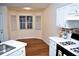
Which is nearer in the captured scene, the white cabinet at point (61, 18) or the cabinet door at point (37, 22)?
the white cabinet at point (61, 18)

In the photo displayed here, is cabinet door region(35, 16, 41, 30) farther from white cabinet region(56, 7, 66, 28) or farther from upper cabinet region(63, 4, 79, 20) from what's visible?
upper cabinet region(63, 4, 79, 20)

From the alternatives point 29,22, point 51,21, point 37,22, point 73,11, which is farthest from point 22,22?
point 73,11

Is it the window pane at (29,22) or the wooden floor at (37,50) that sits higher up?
the window pane at (29,22)

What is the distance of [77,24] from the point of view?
2516 millimetres

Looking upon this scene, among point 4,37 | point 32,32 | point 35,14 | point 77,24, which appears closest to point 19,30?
point 32,32

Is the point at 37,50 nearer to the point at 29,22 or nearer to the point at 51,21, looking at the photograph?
the point at 51,21

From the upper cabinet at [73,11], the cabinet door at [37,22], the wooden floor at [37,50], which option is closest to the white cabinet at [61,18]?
the upper cabinet at [73,11]

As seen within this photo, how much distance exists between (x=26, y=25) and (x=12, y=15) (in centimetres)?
105

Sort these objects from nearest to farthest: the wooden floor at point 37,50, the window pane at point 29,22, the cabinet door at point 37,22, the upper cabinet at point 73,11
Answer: the upper cabinet at point 73,11 < the wooden floor at point 37,50 < the window pane at point 29,22 < the cabinet door at point 37,22

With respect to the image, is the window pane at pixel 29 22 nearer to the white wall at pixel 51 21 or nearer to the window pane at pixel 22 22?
the window pane at pixel 22 22

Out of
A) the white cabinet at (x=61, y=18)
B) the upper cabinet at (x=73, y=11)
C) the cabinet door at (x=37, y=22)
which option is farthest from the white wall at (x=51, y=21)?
the cabinet door at (x=37, y=22)

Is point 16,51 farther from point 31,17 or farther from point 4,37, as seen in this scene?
point 31,17

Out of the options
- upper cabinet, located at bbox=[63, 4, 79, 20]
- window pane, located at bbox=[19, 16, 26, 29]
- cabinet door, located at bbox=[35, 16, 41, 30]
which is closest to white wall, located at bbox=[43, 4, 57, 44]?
upper cabinet, located at bbox=[63, 4, 79, 20]

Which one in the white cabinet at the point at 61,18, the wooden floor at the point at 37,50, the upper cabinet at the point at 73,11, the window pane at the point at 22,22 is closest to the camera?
the upper cabinet at the point at 73,11
